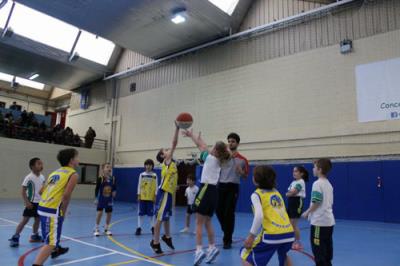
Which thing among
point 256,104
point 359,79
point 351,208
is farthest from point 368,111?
point 256,104

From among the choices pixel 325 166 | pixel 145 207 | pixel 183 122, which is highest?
pixel 183 122

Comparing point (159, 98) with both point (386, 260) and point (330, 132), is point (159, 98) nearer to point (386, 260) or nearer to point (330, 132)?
point (330, 132)

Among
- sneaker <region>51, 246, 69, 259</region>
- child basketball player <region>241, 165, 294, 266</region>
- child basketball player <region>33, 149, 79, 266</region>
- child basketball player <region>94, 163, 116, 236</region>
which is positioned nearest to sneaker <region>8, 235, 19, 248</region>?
sneaker <region>51, 246, 69, 259</region>

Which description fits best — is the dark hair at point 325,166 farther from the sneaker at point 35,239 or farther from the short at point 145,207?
the sneaker at point 35,239

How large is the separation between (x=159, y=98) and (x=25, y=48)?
24.1ft

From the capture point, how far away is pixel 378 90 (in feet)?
37.4

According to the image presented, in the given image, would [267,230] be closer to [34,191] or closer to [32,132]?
[34,191]

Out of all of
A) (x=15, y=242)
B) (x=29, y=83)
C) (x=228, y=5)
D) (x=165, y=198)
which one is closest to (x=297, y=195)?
(x=165, y=198)

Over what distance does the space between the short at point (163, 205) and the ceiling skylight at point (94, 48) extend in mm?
15486

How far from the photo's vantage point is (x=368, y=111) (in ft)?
37.7

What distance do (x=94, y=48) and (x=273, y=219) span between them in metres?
19.3

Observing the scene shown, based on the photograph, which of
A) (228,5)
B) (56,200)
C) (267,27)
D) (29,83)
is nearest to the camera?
(56,200)

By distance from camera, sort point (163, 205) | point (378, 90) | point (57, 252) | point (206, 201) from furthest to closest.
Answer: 1. point (378, 90)
2. point (163, 205)
3. point (57, 252)
4. point (206, 201)

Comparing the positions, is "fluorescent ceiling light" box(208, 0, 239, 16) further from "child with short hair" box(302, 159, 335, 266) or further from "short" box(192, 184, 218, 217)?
"child with short hair" box(302, 159, 335, 266)
